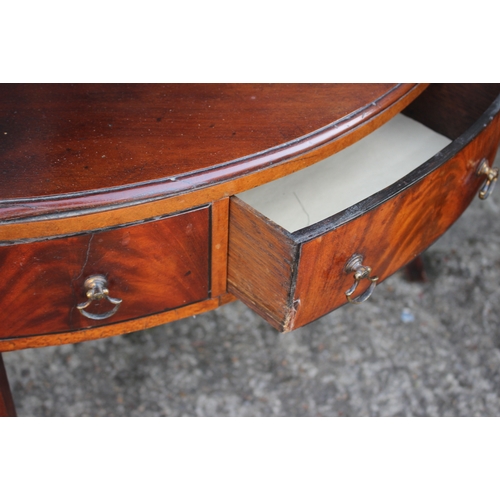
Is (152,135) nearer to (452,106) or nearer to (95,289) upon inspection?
(95,289)

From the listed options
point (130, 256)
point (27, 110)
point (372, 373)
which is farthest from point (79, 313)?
point (372, 373)

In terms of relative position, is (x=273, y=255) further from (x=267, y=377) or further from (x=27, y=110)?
(x=267, y=377)

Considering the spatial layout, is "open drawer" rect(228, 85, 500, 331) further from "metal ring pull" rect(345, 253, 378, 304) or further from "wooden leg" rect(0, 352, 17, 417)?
"wooden leg" rect(0, 352, 17, 417)

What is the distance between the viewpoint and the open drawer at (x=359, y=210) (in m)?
0.55

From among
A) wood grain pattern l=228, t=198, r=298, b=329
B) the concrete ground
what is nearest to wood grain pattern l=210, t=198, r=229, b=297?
wood grain pattern l=228, t=198, r=298, b=329

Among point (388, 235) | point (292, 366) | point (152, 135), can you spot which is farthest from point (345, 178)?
point (292, 366)

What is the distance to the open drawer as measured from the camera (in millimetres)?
552

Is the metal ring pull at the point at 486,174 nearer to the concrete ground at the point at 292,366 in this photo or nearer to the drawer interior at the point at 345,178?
the drawer interior at the point at 345,178

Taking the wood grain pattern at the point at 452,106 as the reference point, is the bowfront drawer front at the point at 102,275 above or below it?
below

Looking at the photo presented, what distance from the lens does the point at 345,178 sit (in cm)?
72

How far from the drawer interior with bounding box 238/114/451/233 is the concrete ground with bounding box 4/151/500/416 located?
397 millimetres

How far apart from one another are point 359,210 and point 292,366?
52 cm

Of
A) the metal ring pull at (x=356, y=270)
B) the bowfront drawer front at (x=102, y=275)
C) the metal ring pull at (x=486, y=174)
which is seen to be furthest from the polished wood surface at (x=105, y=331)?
the metal ring pull at (x=486, y=174)

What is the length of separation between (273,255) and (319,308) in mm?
100
